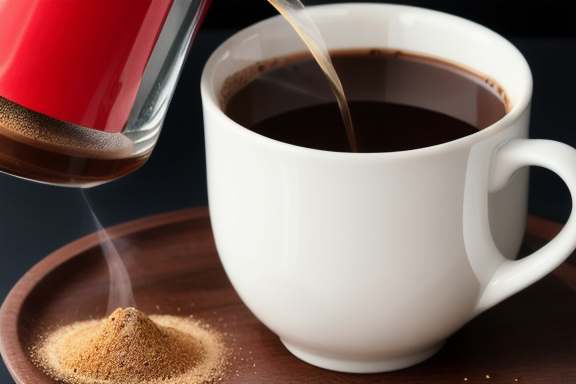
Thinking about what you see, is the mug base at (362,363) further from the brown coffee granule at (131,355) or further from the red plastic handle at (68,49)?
the red plastic handle at (68,49)

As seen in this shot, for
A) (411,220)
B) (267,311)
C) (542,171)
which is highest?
(411,220)

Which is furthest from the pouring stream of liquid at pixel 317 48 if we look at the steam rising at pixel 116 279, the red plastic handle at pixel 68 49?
the steam rising at pixel 116 279

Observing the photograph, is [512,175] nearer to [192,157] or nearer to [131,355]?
[131,355]

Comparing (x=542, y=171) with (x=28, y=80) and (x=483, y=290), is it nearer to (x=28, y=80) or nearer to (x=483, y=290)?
(x=483, y=290)

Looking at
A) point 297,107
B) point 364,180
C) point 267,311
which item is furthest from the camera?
point 297,107

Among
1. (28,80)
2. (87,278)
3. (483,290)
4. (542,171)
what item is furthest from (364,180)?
(542,171)

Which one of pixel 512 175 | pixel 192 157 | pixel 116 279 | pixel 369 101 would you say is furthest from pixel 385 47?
pixel 192 157

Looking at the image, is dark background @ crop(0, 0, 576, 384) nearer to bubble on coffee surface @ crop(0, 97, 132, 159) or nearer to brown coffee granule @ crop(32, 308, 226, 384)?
brown coffee granule @ crop(32, 308, 226, 384)
